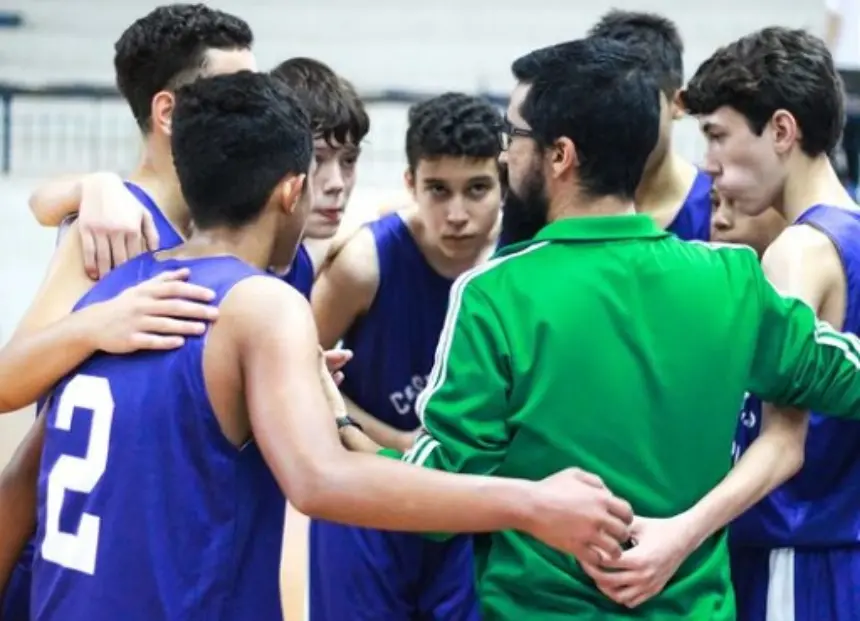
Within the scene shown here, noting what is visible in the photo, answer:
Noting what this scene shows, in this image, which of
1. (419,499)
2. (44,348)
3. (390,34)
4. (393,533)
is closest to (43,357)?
(44,348)

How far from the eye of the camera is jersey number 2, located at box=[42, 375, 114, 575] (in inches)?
84.5

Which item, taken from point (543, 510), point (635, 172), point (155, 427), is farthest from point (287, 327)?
point (635, 172)

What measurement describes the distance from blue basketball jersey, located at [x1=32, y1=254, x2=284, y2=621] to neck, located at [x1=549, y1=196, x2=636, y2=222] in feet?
1.71

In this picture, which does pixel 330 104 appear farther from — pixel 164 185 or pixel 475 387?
pixel 475 387

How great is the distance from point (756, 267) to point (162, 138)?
3.94ft

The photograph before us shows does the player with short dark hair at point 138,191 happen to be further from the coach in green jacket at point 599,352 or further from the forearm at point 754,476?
the forearm at point 754,476

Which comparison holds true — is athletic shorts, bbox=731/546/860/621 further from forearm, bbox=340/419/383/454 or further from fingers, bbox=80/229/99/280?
fingers, bbox=80/229/99/280

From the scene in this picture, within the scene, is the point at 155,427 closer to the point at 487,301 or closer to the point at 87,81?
the point at 487,301

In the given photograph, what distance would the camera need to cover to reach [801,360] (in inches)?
91.0

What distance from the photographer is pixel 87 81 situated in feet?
33.8

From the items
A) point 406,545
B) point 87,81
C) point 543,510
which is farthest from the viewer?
point 87,81

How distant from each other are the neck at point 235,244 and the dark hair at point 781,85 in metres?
1.03

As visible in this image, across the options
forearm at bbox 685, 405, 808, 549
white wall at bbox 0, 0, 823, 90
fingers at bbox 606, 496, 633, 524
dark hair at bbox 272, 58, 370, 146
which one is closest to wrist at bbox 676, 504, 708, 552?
forearm at bbox 685, 405, 808, 549

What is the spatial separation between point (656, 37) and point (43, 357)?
1950 millimetres
